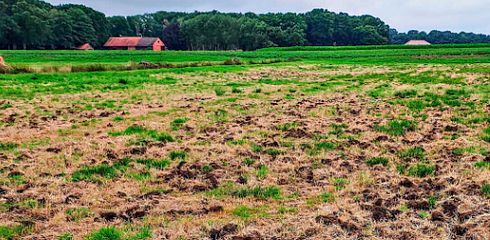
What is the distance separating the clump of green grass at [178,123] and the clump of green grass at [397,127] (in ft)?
18.8

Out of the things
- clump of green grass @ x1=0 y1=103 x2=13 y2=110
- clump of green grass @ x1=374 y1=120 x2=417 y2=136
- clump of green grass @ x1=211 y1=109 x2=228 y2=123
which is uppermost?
clump of green grass @ x1=374 y1=120 x2=417 y2=136

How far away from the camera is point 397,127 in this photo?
1273 cm

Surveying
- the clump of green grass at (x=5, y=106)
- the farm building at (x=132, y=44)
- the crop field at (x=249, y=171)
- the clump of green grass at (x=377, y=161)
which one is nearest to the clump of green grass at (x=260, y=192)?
the crop field at (x=249, y=171)

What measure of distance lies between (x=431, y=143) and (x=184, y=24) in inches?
5703

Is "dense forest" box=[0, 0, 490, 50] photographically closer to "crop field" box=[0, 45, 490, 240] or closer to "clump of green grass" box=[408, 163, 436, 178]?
"crop field" box=[0, 45, 490, 240]

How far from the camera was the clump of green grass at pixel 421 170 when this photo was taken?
851cm

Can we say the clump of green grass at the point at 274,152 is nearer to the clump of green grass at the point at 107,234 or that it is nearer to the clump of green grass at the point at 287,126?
the clump of green grass at the point at 287,126

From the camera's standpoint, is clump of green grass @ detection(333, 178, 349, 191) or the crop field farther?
clump of green grass @ detection(333, 178, 349, 191)

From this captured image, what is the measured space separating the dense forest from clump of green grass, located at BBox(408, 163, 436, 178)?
122 meters

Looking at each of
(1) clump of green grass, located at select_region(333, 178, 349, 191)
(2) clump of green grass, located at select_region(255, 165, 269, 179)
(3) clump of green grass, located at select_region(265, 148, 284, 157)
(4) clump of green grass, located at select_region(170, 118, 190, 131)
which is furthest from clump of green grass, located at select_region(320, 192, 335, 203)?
(4) clump of green grass, located at select_region(170, 118, 190, 131)

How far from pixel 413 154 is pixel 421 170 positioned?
52.6 inches

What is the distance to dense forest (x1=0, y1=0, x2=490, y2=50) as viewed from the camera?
11762cm

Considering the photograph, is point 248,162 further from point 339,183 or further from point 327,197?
point 327,197

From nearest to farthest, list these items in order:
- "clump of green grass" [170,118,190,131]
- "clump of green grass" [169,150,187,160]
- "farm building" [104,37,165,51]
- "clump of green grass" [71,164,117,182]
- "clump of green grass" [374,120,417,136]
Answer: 1. "clump of green grass" [71,164,117,182]
2. "clump of green grass" [169,150,187,160]
3. "clump of green grass" [374,120,417,136]
4. "clump of green grass" [170,118,190,131]
5. "farm building" [104,37,165,51]
